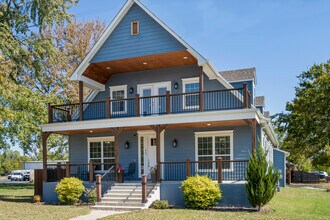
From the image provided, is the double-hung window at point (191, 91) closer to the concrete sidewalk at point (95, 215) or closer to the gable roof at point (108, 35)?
the gable roof at point (108, 35)

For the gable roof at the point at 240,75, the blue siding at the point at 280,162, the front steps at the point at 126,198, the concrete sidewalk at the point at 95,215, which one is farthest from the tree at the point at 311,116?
the concrete sidewalk at the point at 95,215

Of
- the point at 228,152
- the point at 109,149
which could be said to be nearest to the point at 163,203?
the point at 228,152

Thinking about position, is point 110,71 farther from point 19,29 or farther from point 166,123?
point 19,29

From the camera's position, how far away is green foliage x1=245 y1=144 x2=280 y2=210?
13.6 metres

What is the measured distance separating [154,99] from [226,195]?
690cm

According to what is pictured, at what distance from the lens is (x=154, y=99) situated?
19.6 m

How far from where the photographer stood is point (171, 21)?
1853 centimetres

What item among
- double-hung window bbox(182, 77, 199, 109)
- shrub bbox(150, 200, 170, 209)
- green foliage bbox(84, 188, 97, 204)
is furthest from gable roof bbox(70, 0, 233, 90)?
shrub bbox(150, 200, 170, 209)

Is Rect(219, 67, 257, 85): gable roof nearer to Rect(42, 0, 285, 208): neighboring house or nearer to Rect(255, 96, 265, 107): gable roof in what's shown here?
Rect(42, 0, 285, 208): neighboring house

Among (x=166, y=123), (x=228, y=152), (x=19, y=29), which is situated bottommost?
(x=228, y=152)

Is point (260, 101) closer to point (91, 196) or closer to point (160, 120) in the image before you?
point (160, 120)

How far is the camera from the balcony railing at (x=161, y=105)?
57.2 ft

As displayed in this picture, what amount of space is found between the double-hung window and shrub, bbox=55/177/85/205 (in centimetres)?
678

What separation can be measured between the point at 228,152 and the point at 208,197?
13.8 feet
